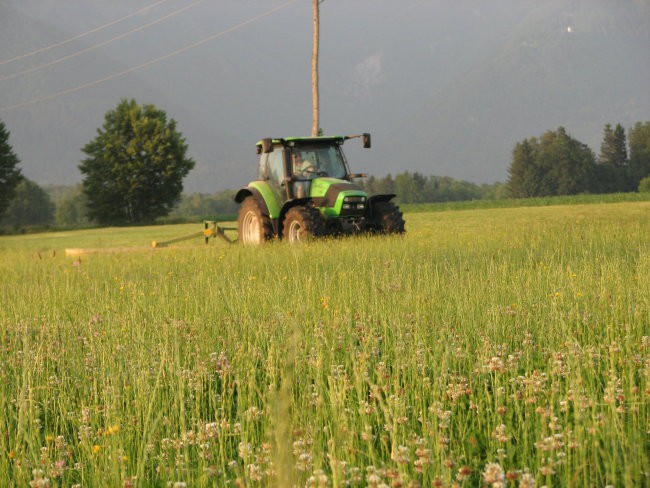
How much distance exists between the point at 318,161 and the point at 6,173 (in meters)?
51.2

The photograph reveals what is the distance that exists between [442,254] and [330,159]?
15.2 ft

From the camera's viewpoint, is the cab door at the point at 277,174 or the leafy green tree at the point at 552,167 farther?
the leafy green tree at the point at 552,167

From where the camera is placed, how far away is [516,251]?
11.0m

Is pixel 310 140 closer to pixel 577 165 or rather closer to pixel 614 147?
pixel 577 165

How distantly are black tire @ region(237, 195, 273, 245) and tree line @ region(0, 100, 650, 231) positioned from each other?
1563 inches

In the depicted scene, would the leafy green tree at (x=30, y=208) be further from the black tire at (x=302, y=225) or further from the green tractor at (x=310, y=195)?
the black tire at (x=302, y=225)

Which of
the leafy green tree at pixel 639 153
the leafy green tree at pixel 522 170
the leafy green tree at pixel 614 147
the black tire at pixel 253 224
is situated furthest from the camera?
the leafy green tree at pixel 614 147

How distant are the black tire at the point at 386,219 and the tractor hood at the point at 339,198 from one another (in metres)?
0.78

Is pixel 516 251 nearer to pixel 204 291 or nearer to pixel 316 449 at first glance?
pixel 204 291

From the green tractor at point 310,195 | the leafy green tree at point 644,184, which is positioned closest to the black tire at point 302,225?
the green tractor at point 310,195

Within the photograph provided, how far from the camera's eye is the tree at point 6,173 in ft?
191

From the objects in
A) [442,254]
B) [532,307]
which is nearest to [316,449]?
[532,307]

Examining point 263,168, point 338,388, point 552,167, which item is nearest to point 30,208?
point 552,167

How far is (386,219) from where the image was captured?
1423 centimetres
